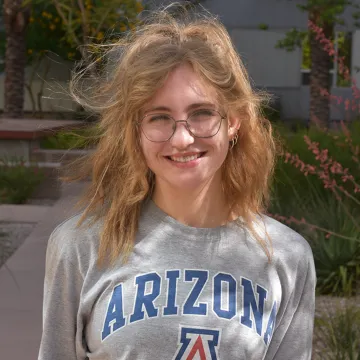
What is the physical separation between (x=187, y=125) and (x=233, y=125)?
0.62 feet

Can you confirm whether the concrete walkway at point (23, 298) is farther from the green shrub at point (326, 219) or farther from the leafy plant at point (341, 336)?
the green shrub at point (326, 219)

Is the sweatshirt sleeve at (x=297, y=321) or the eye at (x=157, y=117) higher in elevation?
the eye at (x=157, y=117)

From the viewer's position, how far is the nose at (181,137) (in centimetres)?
190

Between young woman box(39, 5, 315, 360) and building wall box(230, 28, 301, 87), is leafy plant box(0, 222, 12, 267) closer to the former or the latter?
young woman box(39, 5, 315, 360)

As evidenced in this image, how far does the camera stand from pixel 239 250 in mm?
1979

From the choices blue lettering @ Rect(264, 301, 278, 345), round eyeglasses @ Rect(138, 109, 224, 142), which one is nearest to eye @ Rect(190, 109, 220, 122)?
round eyeglasses @ Rect(138, 109, 224, 142)

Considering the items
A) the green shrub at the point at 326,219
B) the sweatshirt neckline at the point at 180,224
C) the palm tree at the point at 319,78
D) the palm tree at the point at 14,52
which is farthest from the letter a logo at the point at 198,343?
the palm tree at the point at 319,78

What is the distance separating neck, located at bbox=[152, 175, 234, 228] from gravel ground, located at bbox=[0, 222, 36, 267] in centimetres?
Answer: 458

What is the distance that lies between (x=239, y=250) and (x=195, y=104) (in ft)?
1.23

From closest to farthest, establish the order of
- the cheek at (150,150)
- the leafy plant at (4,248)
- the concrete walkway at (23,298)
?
the cheek at (150,150) < the concrete walkway at (23,298) < the leafy plant at (4,248)

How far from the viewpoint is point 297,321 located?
202 centimetres

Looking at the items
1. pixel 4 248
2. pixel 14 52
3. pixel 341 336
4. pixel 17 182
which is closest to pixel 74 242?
pixel 341 336

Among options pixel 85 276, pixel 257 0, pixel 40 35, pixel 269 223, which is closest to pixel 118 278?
pixel 85 276

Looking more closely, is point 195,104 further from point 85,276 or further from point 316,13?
point 316,13
